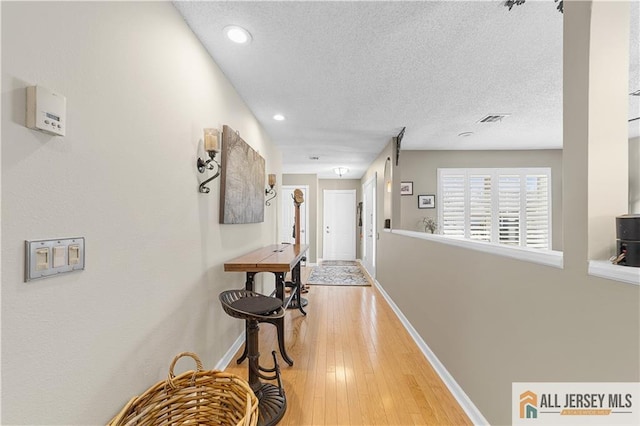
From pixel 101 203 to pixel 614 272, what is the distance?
184 cm

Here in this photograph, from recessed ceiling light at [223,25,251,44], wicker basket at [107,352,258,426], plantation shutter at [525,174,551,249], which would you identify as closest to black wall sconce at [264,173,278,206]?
recessed ceiling light at [223,25,251,44]

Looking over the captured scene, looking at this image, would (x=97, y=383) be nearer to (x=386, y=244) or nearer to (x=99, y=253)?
(x=99, y=253)

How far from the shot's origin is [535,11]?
1544 millimetres

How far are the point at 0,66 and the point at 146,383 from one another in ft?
4.44

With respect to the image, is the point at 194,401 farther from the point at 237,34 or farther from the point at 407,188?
the point at 407,188

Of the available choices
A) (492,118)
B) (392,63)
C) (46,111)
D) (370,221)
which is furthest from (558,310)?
(370,221)

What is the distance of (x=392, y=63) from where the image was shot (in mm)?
2047

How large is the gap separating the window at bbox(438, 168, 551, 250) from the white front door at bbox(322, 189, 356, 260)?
3.18 metres

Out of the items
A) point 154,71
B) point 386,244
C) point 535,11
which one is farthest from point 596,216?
point 386,244

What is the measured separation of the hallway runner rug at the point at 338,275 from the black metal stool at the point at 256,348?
3310 millimetres

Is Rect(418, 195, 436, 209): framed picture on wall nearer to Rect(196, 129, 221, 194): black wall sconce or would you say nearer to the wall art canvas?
the wall art canvas

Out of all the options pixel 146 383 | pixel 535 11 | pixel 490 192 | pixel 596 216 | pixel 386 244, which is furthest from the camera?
pixel 490 192

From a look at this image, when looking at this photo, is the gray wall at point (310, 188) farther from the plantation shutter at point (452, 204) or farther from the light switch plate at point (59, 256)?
the light switch plate at point (59, 256)

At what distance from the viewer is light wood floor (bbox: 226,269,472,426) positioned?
171 centimetres
